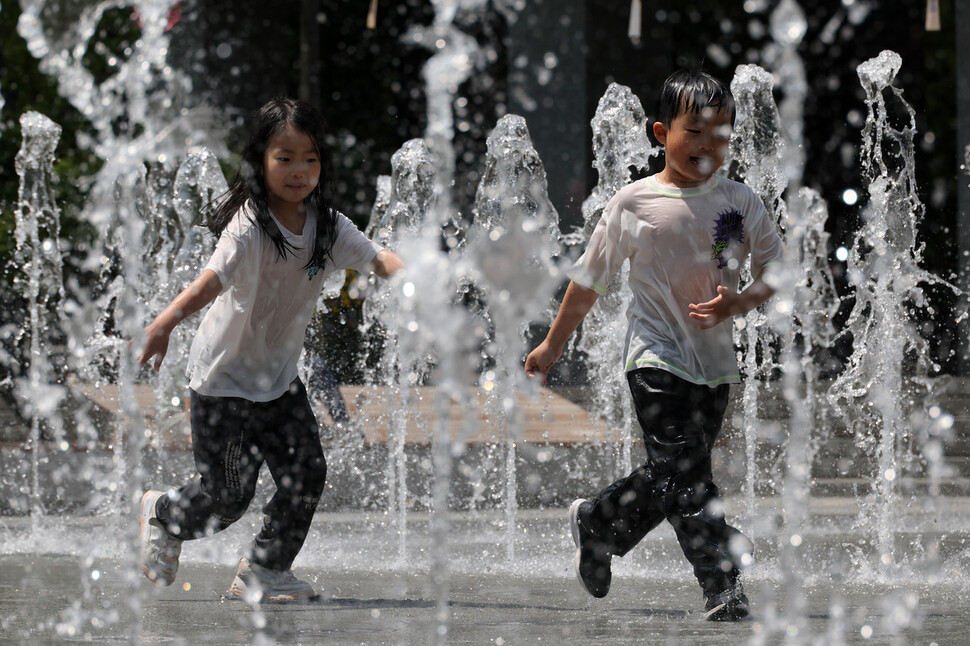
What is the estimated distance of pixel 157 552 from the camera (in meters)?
3.75

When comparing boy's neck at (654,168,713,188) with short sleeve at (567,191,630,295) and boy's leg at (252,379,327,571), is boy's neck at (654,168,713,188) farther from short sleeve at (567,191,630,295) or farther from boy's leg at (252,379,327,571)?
boy's leg at (252,379,327,571)

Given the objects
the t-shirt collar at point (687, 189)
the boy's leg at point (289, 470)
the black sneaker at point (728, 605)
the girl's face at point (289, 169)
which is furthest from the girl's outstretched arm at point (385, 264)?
the black sneaker at point (728, 605)

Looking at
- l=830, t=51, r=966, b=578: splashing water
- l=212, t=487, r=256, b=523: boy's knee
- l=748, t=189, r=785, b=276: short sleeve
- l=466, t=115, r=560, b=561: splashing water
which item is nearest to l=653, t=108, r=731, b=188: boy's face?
l=748, t=189, r=785, b=276: short sleeve

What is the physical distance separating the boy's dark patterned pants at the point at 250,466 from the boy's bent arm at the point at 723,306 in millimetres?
1078

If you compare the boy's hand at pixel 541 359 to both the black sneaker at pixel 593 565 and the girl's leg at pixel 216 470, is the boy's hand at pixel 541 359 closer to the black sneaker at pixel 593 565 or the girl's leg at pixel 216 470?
the black sneaker at pixel 593 565

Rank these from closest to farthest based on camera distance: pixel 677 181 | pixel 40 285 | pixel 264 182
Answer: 1. pixel 677 181
2. pixel 264 182
3. pixel 40 285

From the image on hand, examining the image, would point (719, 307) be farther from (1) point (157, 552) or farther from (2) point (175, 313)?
(1) point (157, 552)

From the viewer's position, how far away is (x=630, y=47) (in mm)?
13172

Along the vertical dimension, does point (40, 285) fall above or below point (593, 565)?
above

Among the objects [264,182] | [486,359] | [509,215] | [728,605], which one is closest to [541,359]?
[728,605]

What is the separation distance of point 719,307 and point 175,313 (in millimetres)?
1340

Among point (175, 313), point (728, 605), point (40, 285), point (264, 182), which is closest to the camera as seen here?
point (728, 605)

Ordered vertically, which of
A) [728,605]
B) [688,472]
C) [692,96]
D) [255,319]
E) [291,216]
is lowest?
[728,605]

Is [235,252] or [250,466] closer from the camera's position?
[235,252]
